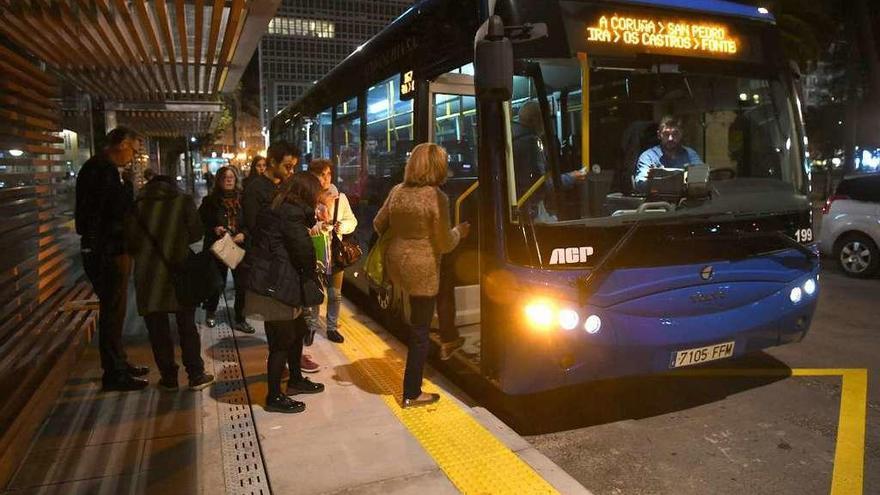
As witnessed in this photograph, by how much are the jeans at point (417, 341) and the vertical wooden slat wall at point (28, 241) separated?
7.78 feet

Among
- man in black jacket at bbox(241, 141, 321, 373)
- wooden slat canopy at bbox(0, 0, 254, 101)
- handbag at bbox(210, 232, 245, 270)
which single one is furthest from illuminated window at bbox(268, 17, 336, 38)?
handbag at bbox(210, 232, 245, 270)

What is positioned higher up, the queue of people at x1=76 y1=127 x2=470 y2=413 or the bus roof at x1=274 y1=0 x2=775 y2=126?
the bus roof at x1=274 y1=0 x2=775 y2=126

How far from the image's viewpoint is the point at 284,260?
13.5 ft

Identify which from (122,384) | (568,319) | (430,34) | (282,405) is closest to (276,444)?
(282,405)

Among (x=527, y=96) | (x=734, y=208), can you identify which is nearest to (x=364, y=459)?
(x=527, y=96)

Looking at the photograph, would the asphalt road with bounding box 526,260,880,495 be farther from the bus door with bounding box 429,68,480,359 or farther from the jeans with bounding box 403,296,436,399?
the bus door with bounding box 429,68,480,359

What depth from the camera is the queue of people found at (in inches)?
162

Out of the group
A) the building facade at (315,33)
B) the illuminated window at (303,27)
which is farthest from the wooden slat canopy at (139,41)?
the illuminated window at (303,27)

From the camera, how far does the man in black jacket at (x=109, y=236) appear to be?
4.59m

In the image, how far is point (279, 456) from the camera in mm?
3738

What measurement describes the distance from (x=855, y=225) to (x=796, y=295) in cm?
621

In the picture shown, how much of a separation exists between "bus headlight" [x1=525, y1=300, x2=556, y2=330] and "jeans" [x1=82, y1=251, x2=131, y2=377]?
302cm

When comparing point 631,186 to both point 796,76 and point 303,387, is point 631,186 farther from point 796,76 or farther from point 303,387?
point 303,387

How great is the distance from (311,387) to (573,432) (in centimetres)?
193
